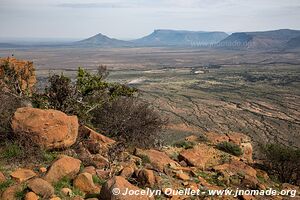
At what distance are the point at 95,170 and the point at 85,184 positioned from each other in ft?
3.32

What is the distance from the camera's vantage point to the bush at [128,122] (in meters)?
14.5

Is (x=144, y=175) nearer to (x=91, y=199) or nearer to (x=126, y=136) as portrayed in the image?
(x=91, y=199)

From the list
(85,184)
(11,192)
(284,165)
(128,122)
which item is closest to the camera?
(11,192)

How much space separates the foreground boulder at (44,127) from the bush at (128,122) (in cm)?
412

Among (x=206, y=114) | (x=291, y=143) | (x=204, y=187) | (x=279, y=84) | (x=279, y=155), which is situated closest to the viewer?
(x=204, y=187)

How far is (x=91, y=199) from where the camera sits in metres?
6.98

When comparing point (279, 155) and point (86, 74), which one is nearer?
point (279, 155)

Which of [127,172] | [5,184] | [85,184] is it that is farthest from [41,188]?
[127,172]

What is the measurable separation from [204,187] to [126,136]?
5.67 metres

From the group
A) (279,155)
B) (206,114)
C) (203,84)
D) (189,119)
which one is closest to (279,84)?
(203,84)

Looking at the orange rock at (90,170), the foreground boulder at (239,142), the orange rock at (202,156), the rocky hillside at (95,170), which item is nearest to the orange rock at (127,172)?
the rocky hillside at (95,170)

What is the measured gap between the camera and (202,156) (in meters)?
12.8

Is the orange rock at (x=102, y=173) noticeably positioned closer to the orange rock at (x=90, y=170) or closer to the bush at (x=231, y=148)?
the orange rock at (x=90, y=170)

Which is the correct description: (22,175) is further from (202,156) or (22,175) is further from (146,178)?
(202,156)
